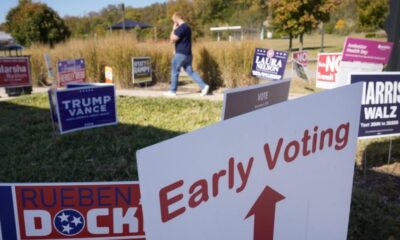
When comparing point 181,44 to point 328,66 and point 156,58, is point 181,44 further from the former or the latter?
point 328,66

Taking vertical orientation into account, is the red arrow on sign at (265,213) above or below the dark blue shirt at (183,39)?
below

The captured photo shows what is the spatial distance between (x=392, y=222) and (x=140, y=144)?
2966 millimetres

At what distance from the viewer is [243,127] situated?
1.22 m

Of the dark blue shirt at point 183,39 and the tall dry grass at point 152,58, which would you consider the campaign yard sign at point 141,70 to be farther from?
the dark blue shirt at point 183,39

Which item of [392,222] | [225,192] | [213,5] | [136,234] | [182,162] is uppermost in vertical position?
[213,5]

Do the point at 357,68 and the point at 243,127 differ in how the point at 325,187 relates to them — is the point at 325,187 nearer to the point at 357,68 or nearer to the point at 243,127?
the point at 243,127

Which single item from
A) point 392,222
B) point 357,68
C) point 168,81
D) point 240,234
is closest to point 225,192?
point 240,234

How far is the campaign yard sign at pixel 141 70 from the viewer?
32.9ft

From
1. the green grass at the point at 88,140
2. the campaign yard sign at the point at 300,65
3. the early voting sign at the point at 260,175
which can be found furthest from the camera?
the campaign yard sign at the point at 300,65

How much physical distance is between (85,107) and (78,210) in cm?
321

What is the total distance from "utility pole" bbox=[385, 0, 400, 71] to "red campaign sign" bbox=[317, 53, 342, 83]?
382 centimetres

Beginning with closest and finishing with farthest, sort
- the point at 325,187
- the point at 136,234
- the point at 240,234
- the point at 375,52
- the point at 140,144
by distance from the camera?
the point at 240,234, the point at 325,187, the point at 136,234, the point at 140,144, the point at 375,52

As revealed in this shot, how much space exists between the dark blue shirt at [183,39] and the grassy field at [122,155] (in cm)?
192

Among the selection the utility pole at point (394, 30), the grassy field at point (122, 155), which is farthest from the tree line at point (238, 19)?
the utility pole at point (394, 30)
